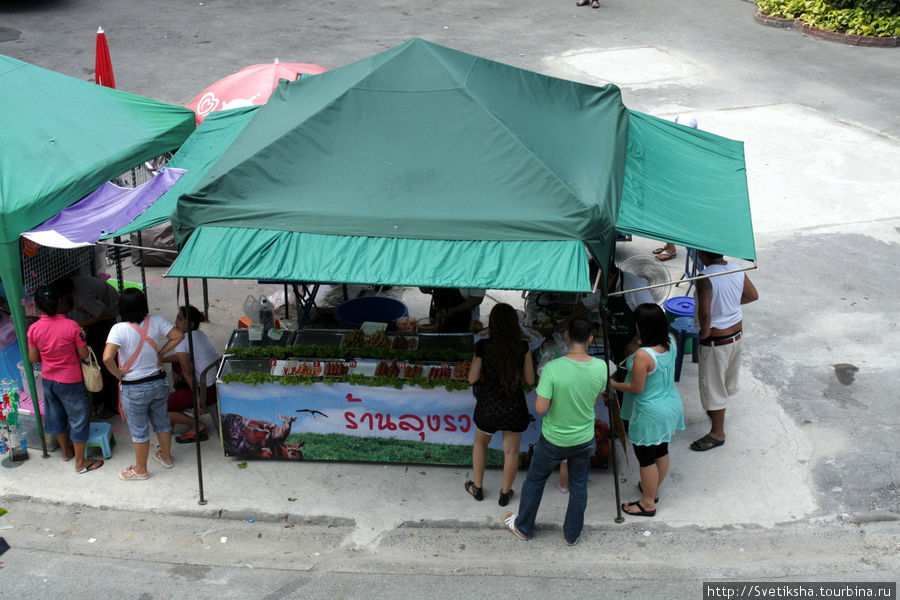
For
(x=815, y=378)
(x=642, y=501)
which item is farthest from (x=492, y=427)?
(x=815, y=378)

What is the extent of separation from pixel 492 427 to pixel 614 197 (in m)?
1.83

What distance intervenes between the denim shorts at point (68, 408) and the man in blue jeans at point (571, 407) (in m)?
3.54

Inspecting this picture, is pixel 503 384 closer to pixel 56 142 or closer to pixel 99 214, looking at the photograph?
pixel 99 214

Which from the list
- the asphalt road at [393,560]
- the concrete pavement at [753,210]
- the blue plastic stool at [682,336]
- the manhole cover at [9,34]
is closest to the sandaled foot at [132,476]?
the concrete pavement at [753,210]

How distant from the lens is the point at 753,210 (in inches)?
449

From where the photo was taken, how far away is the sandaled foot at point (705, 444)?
675cm

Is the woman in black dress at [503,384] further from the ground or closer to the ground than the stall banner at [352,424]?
further from the ground

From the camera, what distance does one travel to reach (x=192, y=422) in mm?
6902

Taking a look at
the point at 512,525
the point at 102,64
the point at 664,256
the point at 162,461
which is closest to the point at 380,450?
the point at 512,525

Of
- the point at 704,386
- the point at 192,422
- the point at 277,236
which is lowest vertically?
the point at 192,422

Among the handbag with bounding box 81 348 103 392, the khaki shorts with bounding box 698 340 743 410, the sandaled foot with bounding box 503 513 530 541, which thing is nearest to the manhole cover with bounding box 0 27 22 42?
the handbag with bounding box 81 348 103 392

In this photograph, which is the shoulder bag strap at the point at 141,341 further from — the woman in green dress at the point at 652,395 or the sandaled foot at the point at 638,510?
the sandaled foot at the point at 638,510

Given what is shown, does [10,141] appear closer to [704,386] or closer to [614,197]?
[614,197]

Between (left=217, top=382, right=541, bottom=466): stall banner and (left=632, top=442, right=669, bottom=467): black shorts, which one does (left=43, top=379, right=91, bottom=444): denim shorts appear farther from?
(left=632, top=442, right=669, bottom=467): black shorts
